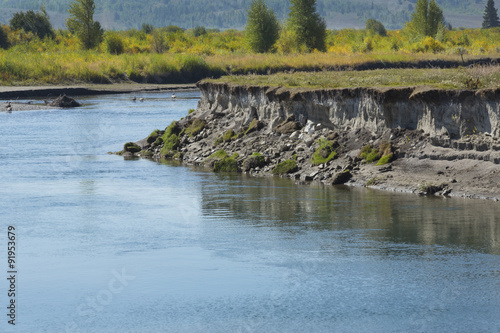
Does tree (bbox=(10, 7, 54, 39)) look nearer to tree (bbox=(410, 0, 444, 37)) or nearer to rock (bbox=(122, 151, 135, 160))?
tree (bbox=(410, 0, 444, 37))

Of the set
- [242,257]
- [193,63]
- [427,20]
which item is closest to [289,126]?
[242,257]

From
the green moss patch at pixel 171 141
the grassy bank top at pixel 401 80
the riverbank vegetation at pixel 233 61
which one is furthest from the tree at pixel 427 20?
the green moss patch at pixel 171 141

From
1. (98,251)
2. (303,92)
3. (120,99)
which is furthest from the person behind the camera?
(120,99)

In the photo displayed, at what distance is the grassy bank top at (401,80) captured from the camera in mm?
25188

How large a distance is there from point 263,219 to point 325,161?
23.3 feet

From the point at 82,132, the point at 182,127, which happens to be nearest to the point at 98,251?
the point at 182,127

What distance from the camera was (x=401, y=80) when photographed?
94.1 ft

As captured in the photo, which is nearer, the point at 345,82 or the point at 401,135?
the point at 401,135

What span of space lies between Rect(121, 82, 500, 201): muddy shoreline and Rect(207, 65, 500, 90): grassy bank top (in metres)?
0.82

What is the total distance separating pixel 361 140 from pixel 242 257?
11749 millimetres

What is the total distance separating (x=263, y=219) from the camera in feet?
68.2

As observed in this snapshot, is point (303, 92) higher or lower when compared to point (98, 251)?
higher

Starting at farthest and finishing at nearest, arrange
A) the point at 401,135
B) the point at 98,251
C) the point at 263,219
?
the point at 401,135
the point at 263,219
the point at 98,251

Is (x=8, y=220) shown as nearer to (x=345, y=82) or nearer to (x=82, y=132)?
(x=345, y=82)
